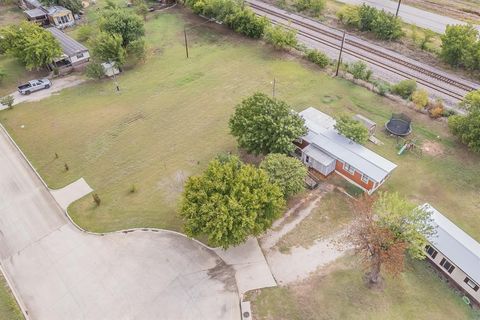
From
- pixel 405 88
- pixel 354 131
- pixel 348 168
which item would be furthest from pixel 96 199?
pixel 405 88

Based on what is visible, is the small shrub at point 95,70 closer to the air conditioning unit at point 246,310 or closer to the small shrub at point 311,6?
the air conditioning unit at point 246,310

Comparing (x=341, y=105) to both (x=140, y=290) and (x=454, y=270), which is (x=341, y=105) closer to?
(x=454, y=270)

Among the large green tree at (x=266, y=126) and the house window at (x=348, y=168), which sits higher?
the large green tree at (x=266, y=126)

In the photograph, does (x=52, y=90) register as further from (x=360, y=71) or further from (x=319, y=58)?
(x=360, y=71)

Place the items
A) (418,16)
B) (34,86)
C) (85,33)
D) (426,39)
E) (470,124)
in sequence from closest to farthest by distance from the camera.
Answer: (470,124), (34,86), (426,39), (85,33), (418,16)

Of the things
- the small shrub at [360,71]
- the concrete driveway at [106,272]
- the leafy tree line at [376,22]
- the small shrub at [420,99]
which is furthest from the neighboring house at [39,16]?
the small shrub at [420,99]

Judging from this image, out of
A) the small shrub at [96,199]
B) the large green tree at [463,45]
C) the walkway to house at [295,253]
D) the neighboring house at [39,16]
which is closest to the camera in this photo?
the walkway to house at [295,253]

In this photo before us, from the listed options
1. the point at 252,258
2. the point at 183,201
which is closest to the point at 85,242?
the point at 183,201
